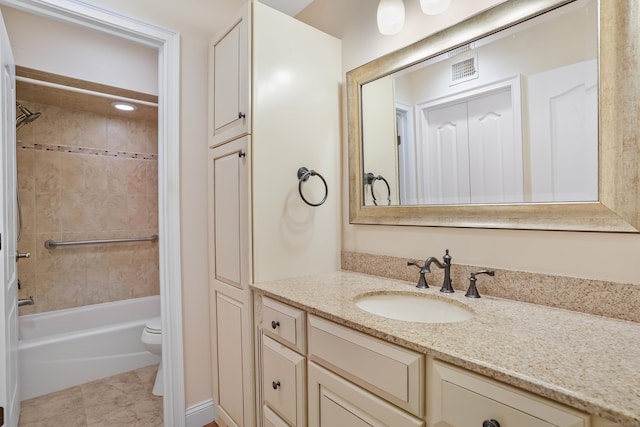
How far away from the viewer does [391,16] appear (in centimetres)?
139

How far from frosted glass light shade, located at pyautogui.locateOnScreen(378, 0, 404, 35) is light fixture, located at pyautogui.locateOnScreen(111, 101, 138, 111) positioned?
220 centimetres

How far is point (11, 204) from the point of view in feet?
5.35

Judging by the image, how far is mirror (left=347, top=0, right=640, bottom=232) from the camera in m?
0.93

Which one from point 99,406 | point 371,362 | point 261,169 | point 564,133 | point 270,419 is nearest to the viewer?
point 371,362

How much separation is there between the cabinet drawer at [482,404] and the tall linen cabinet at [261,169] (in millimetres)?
888

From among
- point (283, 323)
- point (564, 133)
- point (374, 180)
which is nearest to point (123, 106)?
point (374, 180)

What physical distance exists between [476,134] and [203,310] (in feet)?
5.22

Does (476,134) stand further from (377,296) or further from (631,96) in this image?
(377,296)

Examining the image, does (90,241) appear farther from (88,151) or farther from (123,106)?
(123,106)

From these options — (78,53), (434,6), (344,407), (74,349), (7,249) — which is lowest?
(74,349)

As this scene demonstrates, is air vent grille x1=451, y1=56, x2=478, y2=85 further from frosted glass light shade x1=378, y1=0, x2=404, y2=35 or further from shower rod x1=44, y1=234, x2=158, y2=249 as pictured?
shower rod x1=44, y1=234, x2=158, y2=249

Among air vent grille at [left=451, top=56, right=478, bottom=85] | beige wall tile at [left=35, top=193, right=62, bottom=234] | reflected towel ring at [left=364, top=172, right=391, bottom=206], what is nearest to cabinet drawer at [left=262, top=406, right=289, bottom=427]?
reflected towel ring at [left=364, top=172, right=391, bottom=206]

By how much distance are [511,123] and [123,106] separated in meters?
2.83

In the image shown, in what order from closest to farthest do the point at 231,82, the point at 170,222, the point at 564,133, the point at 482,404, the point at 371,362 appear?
the point at 482,404, the point at 371,362, the point at 564,133, the point at 231,82, the point at 170,222
